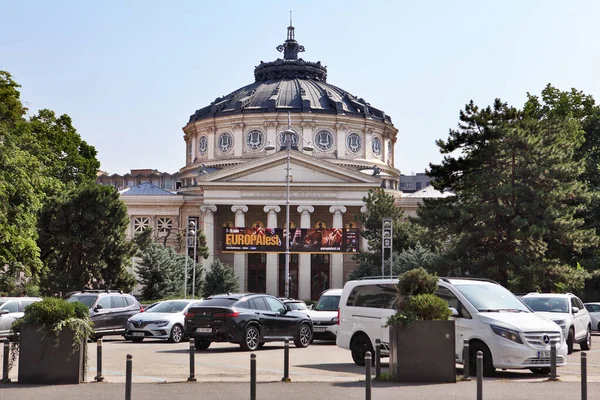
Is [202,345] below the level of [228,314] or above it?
below

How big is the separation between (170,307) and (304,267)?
164 feet

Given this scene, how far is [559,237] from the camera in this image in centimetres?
4278

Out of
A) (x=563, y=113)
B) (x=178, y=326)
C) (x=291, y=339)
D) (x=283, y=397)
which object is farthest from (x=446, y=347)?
(x=563, y=113)

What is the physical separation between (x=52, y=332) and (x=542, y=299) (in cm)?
1720

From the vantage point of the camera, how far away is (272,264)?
80.1 metres

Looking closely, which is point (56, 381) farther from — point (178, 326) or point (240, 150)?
point (240, 150)

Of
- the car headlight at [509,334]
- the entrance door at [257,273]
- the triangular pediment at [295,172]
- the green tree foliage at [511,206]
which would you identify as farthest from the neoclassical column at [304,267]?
the car headlight at [509,334]

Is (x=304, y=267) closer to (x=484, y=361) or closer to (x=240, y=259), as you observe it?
(x=240, y=259)

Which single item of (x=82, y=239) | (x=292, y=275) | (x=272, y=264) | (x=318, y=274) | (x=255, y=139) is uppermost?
(x=255, y=139)

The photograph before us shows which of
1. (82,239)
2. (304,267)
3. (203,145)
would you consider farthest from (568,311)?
(203,145)

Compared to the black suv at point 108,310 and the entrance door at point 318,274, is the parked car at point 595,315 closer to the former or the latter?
the black suv at point 108,310

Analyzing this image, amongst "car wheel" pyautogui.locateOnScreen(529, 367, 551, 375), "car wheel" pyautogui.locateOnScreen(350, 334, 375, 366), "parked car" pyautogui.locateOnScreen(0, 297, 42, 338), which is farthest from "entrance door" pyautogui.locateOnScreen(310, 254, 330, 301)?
"car wheel" pyautogui.locateOnScreen(529, 367, 551, 375)

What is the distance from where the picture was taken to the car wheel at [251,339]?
24.4m

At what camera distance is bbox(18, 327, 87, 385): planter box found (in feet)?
50.1
